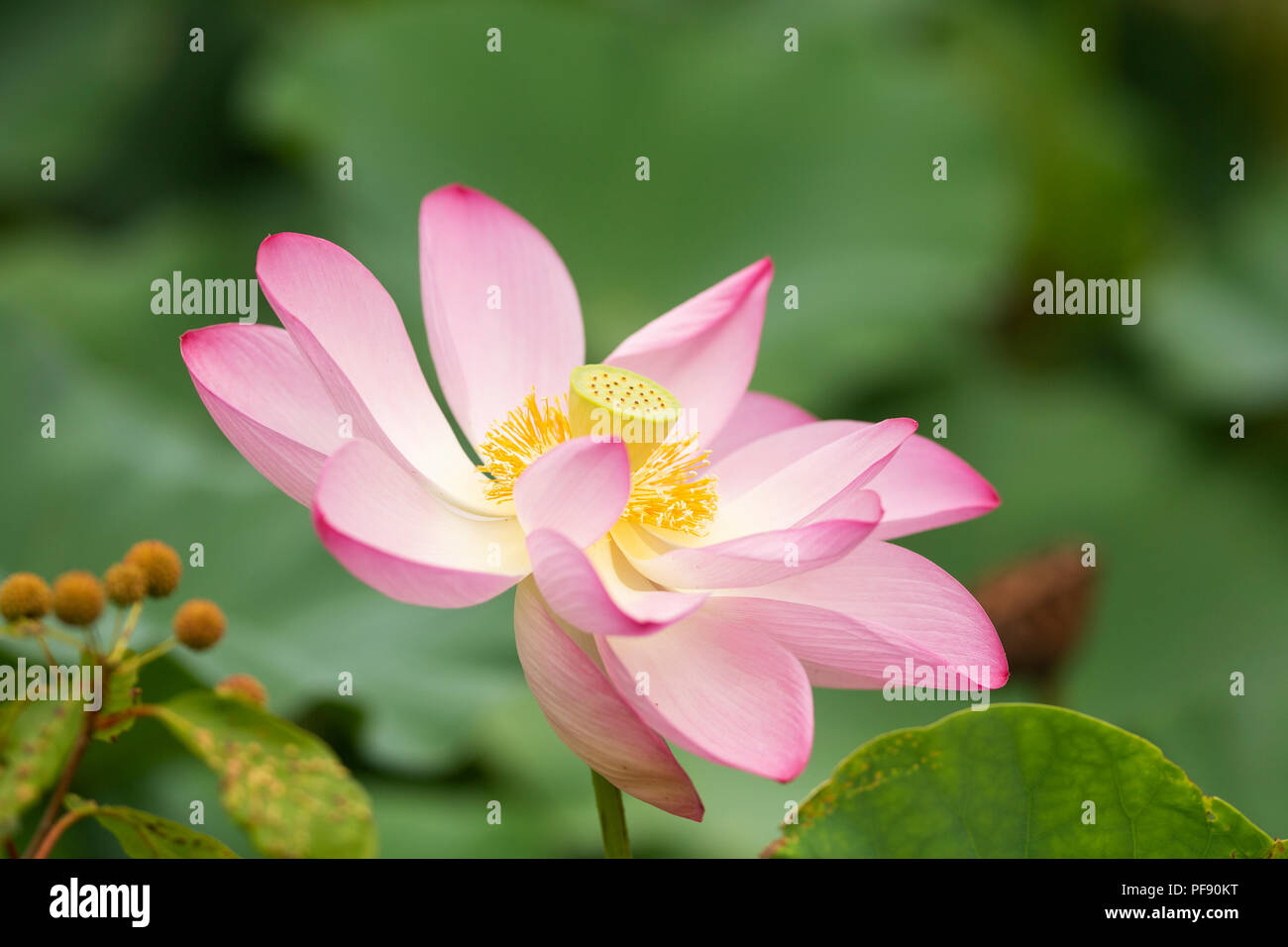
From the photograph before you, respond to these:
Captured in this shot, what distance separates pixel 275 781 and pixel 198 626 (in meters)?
0.09

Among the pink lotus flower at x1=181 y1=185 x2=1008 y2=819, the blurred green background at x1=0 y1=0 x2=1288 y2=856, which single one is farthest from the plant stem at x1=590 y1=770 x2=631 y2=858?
the blurred green background at x1=0 y1=0 x2=1288 y2=856

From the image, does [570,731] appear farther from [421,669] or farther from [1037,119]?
[1037,119]

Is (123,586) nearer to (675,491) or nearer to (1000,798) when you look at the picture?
(675,491)

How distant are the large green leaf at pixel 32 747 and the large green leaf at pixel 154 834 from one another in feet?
0.06

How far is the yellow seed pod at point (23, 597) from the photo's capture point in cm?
49

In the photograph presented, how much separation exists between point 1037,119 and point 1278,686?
1.56 m

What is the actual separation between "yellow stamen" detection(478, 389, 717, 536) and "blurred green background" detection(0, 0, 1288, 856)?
637 millimetres

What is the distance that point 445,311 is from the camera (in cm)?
73

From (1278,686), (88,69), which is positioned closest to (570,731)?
(1278,686)

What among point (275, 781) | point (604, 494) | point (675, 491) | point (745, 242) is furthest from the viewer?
point (745, 242)

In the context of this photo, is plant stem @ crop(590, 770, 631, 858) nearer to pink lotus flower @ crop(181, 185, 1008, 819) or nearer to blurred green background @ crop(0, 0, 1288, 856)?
pink lotus flower @ crop(181, 185, 1008, 819)

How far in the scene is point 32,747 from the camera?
1.55ft

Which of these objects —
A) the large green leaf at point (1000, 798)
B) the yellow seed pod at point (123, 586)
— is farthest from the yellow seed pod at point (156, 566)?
the large green leaf at point (1000, 798)

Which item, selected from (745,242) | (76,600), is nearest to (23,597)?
(76,600)
